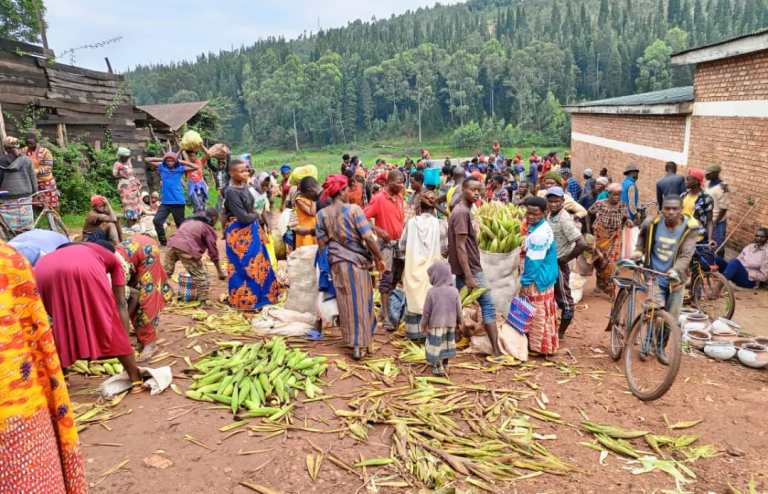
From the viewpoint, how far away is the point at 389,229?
21.9ft

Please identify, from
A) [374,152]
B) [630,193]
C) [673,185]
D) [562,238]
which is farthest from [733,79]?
[374,152]

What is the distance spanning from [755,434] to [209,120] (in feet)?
88.5

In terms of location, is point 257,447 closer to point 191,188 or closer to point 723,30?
point 191,188

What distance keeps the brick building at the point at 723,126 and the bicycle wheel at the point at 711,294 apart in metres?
2.90

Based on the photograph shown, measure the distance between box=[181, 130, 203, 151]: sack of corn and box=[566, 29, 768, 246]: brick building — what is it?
954cm

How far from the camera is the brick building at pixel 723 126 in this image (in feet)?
28.5

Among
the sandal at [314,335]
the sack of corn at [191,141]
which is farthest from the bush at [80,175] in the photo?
the sandal at [314,335]

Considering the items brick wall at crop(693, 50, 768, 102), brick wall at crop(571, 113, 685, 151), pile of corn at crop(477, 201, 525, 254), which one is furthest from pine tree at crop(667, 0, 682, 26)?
pile of corn at crop(477, 201, 525, 254)

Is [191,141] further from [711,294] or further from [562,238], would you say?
[711,294]

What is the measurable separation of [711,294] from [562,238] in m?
2.65

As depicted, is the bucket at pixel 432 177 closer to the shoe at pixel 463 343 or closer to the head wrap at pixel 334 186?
the head wrap at pixel 334 186

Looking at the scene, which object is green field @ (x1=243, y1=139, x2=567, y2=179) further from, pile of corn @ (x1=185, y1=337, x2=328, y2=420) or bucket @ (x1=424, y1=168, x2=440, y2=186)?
pile of corn @ (x1=185, y1=337, x2=328, y2=420)

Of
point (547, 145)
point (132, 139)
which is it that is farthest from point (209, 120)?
point (547, 145)

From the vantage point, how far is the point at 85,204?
43.9 ft
